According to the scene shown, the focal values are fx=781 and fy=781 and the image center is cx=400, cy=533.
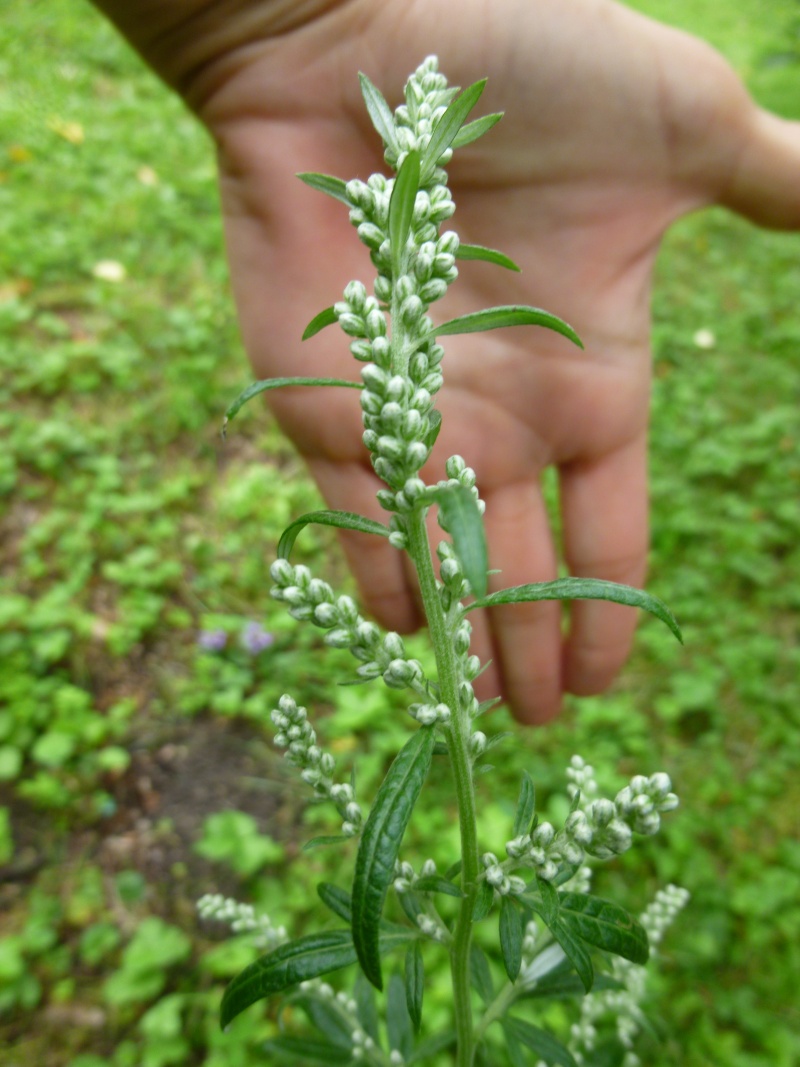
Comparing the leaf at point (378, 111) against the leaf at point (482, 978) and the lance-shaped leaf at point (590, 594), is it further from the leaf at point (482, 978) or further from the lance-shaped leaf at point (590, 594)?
the leaf at point (482, 978)

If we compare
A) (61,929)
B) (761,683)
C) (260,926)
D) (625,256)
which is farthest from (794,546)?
(61,929)

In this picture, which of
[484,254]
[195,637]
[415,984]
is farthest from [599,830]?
[195,637]

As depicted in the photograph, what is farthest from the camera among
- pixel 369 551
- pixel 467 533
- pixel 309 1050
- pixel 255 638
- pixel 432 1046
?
pixel 255 638

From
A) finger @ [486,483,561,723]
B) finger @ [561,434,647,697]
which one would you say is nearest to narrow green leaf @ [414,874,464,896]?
finger @ [486,483,561,723]

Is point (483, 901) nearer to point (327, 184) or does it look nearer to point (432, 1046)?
point (432, 1046)

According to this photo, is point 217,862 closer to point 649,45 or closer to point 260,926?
point 260,926

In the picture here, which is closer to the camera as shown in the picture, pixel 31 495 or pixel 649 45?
pixel 649 45

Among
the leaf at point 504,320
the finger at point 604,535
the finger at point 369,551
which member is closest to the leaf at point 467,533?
the leaf at point 504,320
